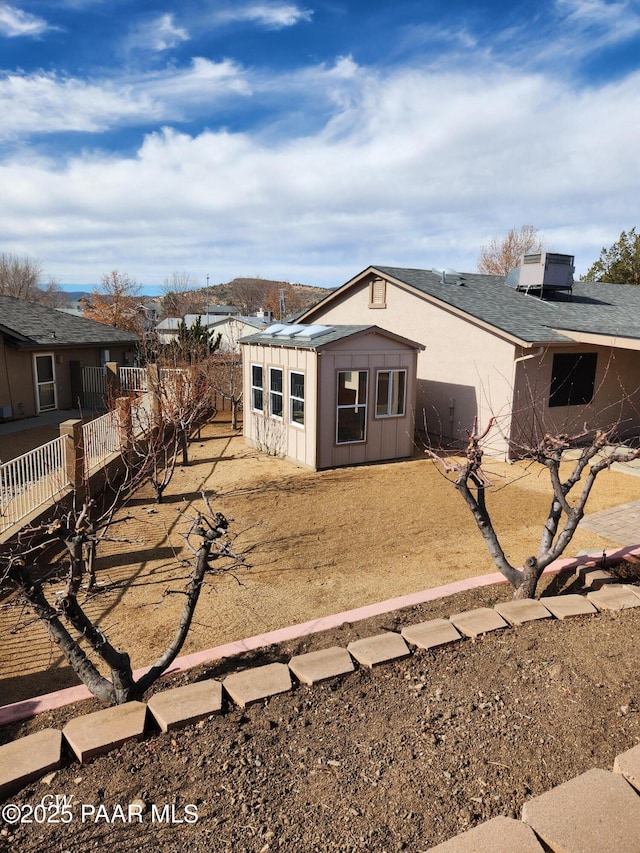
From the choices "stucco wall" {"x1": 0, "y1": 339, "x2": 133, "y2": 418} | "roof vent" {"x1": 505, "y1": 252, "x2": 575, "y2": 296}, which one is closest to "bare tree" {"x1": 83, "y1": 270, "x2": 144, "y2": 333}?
"stucco wall" {"x1": 0, "y1": 339, "x2": 133, "y2": 418}

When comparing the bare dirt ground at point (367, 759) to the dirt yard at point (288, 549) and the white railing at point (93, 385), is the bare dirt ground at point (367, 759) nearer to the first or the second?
the dirt yard at point (288, 549)

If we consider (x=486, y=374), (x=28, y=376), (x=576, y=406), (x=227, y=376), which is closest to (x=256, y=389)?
(x=486, y=374)

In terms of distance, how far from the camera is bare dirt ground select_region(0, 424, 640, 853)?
2.52m

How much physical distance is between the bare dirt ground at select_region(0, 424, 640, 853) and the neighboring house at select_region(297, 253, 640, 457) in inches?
295

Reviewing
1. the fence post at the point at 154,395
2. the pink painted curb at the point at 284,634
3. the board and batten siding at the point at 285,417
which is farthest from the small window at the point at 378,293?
the pink painted curb at the point at 284,634

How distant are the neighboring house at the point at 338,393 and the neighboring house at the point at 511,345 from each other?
1.91 meters

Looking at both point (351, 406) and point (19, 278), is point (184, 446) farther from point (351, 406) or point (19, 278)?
point (19, 278)

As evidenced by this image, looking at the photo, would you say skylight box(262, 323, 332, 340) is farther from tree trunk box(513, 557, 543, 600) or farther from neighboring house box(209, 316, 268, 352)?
neighboring house box(209, 316, 268, 352)

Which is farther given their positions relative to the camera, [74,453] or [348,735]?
[74,453]

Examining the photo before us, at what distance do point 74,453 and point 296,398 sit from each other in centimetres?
518

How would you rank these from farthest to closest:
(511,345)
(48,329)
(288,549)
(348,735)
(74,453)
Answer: (48,329) → (511,345) → (74,453) → (288,549) → (348,735)

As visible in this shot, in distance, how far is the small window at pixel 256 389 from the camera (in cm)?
1391

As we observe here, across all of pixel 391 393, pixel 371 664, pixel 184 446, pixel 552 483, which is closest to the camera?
pixel 371 664

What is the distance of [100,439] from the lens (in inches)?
407
